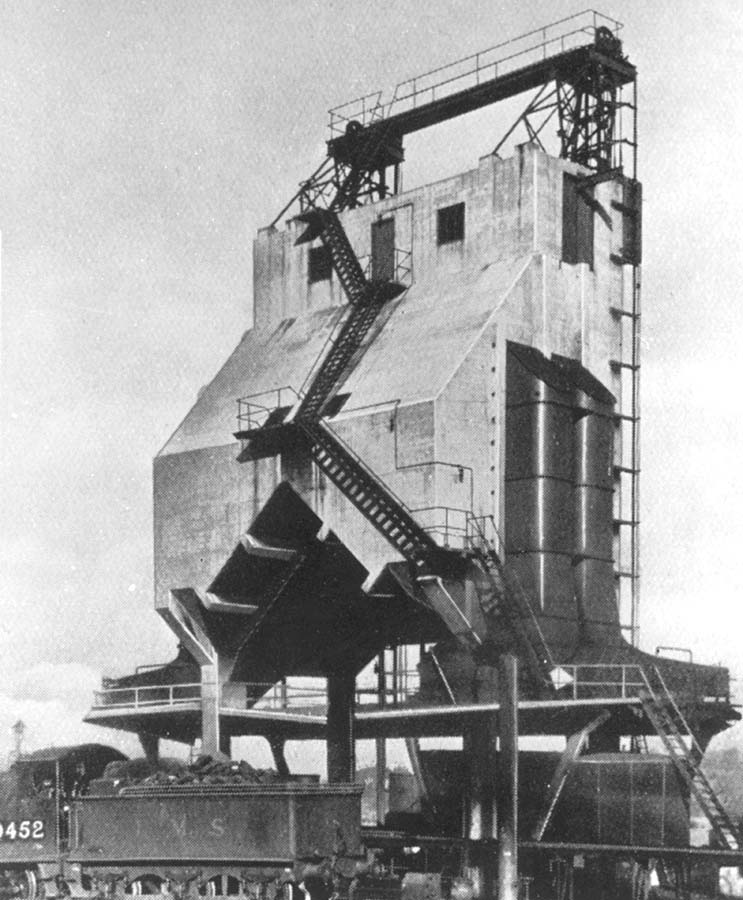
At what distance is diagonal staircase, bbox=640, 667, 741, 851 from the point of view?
32.5m

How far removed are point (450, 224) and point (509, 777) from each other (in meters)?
14.7

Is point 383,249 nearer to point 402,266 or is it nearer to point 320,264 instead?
point 402,266

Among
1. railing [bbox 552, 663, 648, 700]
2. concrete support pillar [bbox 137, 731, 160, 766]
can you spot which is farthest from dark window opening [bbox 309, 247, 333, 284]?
railing [bbox 552, 663, 648, 700]

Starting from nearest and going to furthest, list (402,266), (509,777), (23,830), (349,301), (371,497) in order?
(23,830) → (509,777) → (371,497) → (402,266) → (349,301)

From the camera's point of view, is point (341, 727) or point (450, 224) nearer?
point (450, 224)

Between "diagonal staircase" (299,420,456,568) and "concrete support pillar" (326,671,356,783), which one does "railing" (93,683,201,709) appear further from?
"diagonal staircase" (299,420,456,568)

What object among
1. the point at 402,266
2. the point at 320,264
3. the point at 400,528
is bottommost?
the point at 400,528

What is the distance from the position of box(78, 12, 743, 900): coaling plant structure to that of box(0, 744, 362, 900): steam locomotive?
2.71 m

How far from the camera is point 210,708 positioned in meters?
42.9

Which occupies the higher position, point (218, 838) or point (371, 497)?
point (371, 497)

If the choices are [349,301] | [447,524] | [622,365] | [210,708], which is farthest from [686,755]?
[349,301]

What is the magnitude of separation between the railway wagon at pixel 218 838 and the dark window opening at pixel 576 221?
16530mm

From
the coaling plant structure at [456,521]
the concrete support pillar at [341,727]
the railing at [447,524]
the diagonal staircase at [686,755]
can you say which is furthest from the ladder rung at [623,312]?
the concrete support pillar at [341,727]

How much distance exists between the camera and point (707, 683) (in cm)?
3666
